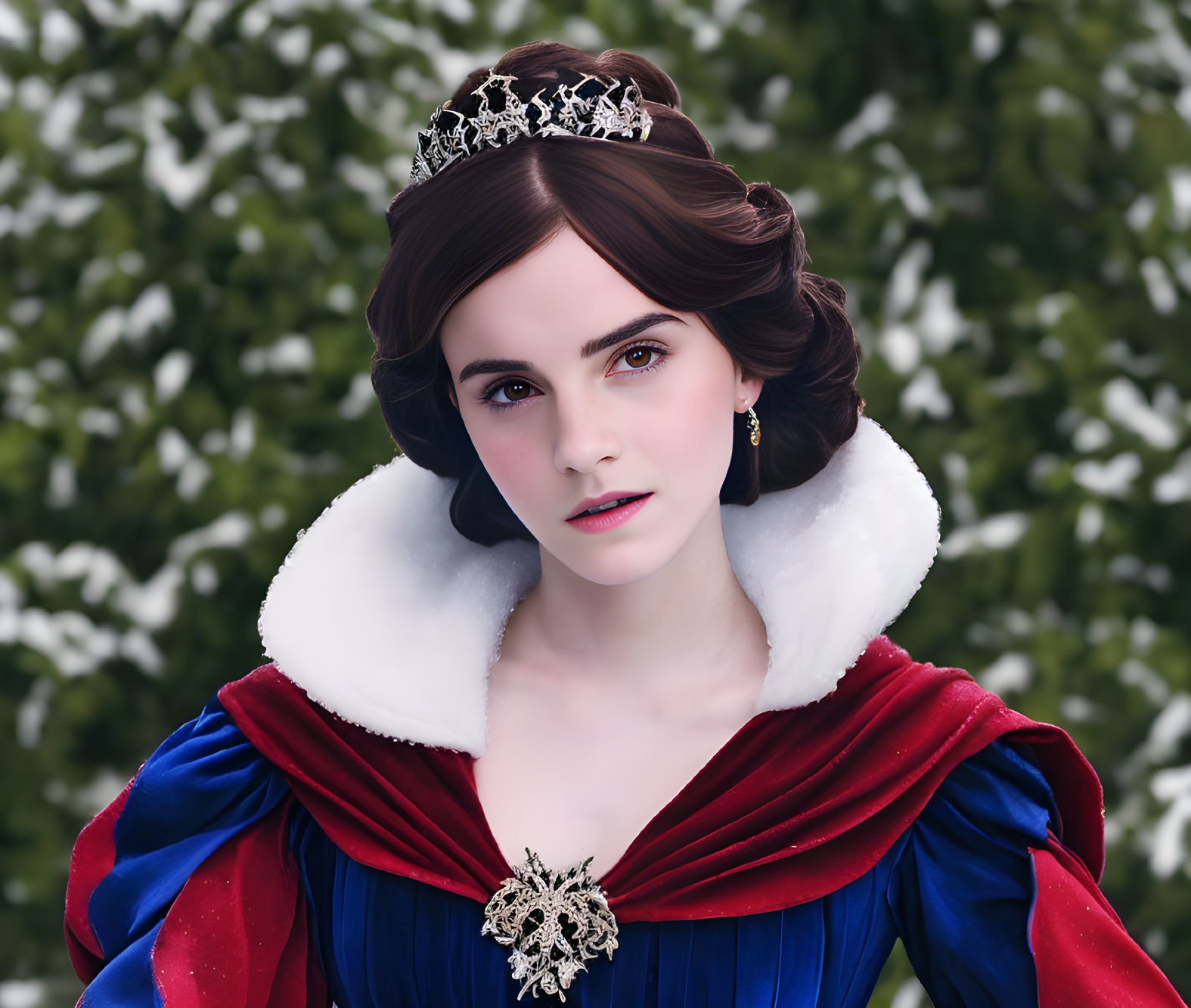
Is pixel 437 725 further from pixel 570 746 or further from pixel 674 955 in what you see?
pixel 674 955

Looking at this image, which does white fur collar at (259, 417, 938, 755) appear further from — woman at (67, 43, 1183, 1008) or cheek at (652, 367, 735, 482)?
cheek at (652, 367, 735, 482)

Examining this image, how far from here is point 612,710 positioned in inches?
63.9

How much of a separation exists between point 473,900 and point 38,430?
6.04 feet

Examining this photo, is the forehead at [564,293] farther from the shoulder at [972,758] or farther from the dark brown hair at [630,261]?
the shoulder at [972,758]

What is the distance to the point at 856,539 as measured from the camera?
1.60m

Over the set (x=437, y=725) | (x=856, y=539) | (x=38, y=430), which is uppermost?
(x=856, y=539)

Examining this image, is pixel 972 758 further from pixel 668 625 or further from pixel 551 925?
pixel 551 925

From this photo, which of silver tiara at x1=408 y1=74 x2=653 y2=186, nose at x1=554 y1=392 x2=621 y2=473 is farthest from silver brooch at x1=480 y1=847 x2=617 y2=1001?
silver tiara at x1=408 y1=74 x2=653 y2=186

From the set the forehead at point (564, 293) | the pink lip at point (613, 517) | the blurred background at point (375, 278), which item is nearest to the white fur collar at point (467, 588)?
the pink lip at point (613, 517)

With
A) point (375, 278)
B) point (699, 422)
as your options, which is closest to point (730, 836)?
point (699, 422)

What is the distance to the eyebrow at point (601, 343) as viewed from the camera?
143 centimetres

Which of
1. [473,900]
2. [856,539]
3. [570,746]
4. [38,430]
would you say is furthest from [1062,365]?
[38,430]

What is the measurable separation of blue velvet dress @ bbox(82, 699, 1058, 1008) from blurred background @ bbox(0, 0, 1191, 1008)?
1.27 m

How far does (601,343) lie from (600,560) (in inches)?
9.0
